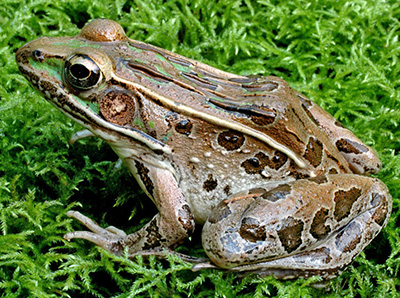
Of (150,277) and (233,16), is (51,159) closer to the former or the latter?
(150,277)

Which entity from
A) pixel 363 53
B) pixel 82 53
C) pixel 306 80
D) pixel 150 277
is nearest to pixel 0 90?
pixel 82 53

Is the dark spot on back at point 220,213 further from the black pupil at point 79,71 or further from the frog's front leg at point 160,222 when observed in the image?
the black pupil at point 79,71

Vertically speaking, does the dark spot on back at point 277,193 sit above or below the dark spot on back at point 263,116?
below

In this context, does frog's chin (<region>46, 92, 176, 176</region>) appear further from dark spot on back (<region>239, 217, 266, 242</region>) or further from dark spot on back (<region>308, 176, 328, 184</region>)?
dark spot on back (<region>308, 176, 328, 184</region>)

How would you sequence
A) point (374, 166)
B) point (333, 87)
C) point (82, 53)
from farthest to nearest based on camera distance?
point (333, 87) < point (374, 166) < point (82, 53)

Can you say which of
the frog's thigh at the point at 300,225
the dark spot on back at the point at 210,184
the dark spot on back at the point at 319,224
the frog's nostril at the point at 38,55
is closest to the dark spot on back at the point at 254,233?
the frog's thigh at the point at 300,225
